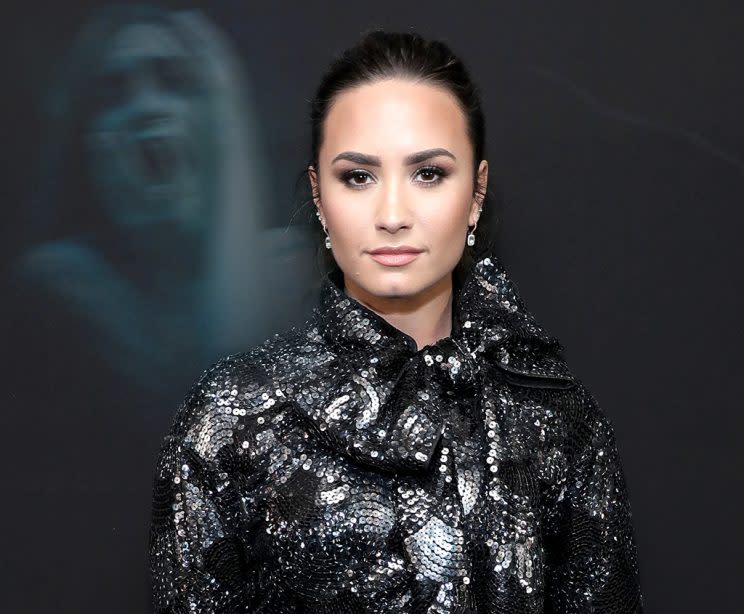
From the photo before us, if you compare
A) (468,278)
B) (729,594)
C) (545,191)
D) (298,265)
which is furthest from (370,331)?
(729,594)

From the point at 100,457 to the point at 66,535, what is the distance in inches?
5.7

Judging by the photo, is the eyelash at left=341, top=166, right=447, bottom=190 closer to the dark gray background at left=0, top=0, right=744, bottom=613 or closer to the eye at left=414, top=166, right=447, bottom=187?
the eye at left=414, top=166, right=447, bottom=187

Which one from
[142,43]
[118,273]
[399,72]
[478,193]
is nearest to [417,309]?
[478,193]

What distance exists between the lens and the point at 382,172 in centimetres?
151

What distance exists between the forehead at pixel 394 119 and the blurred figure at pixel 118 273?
34 centimetres

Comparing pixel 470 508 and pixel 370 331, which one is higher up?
pixel 370 331

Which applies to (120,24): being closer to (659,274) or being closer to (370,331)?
(370,331)

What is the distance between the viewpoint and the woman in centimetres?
147

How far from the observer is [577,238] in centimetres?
192

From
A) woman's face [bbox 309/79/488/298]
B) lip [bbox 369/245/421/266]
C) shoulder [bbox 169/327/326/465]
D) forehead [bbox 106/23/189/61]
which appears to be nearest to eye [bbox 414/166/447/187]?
woman's face [bbox 309/79/488/298]

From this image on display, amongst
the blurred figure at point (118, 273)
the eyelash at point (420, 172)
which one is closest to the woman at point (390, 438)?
the eyelash at point (420, 172)

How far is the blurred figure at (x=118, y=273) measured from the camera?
5.96ft

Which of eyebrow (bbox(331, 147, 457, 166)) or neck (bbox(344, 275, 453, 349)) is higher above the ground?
eyebrow (bbox(331, 147, 457, 166))

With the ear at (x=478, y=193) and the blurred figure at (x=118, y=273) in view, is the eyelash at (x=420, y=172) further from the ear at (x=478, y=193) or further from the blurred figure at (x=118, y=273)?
the blurred figure at (x=118, y=273)
